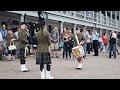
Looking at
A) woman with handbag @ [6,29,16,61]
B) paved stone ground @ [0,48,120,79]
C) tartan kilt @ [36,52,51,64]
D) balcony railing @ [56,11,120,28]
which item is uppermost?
balcony railing @ [56,11,120,28]

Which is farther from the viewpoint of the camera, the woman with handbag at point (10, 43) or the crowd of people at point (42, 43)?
the woman with handbag at point (10, 43)

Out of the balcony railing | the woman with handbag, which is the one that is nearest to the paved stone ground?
the woman with handbag

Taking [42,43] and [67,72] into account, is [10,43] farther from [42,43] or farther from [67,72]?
[42,43]

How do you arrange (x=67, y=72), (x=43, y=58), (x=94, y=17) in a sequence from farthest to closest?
(x=94, y=17), (x=67, y=72), (x=43, y=58)

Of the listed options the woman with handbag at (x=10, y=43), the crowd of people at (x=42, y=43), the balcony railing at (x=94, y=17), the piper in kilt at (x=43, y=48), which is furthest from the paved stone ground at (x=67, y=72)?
the balcony railing at (x=94, y=17)

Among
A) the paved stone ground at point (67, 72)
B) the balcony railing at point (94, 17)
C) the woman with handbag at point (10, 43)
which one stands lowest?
the paved stone ground at point (67, 72)

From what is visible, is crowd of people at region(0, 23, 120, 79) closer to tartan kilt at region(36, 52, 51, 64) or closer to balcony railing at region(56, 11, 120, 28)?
tartan kilt at region(36, 52, 51, 64)

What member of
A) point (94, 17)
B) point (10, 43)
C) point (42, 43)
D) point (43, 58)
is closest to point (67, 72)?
point (43, 58)

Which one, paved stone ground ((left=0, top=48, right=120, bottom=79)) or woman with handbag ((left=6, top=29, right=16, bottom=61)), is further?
woman with handbag ((left=6, top=29, right=16, bottom=61))

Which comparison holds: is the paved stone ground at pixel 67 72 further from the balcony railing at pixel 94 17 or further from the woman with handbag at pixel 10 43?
the balcony railing at pixel 94 17
